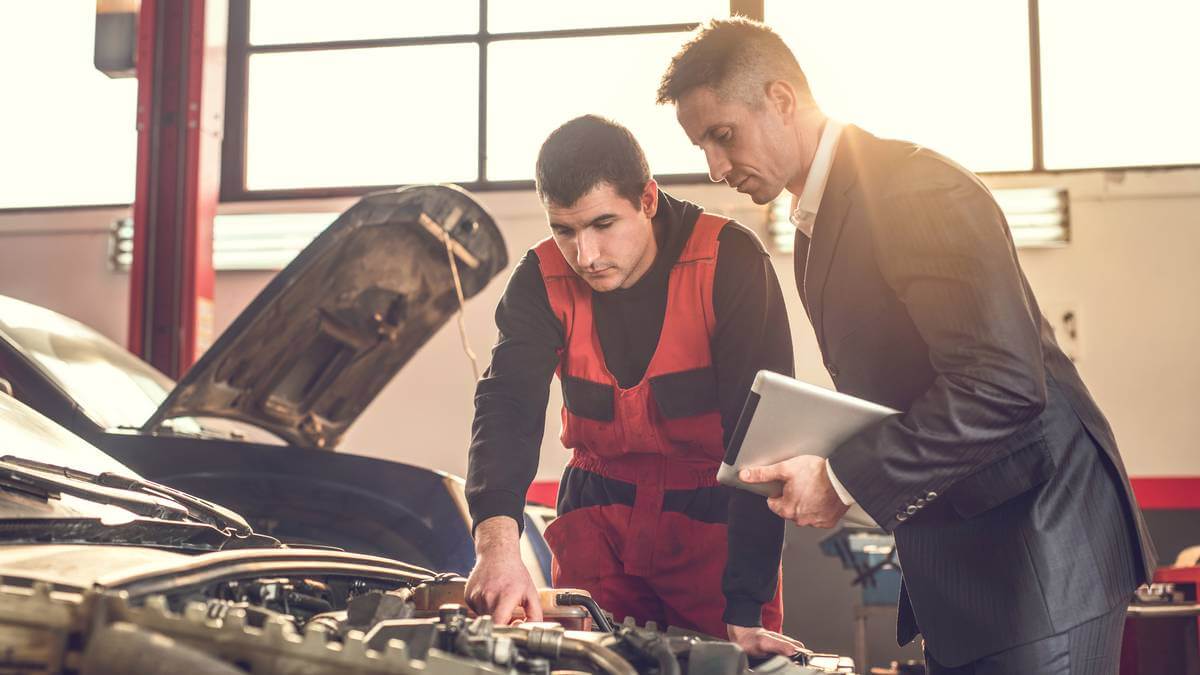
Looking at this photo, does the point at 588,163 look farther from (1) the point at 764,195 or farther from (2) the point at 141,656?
(2) the point at 141,656

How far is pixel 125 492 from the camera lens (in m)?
1.70

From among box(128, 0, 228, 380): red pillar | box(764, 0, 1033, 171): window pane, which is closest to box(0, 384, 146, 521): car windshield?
box(128, 0, 228, 380): red pillar

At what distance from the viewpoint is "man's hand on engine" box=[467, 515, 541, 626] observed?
161cm

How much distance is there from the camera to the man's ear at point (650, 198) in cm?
204

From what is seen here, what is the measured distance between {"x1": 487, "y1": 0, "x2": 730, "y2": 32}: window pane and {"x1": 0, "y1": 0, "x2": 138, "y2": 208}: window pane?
2340 millimetres

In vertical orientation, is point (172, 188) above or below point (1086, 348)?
above

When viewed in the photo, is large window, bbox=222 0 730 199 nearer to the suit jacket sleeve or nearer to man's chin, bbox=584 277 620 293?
man's chin, bbox=584 277 620 293

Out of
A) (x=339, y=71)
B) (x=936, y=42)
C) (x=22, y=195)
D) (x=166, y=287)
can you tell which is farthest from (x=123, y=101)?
(x=936, y=42)

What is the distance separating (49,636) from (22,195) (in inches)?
264

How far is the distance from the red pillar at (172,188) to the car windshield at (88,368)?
197cm

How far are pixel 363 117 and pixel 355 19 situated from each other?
601 mm

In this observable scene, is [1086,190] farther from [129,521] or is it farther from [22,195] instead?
[22,195]

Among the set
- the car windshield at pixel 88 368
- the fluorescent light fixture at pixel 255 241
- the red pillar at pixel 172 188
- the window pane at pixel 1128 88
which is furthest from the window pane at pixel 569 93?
the car windshield at pixel 88 368

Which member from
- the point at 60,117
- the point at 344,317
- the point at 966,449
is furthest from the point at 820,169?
the point at 60,117
